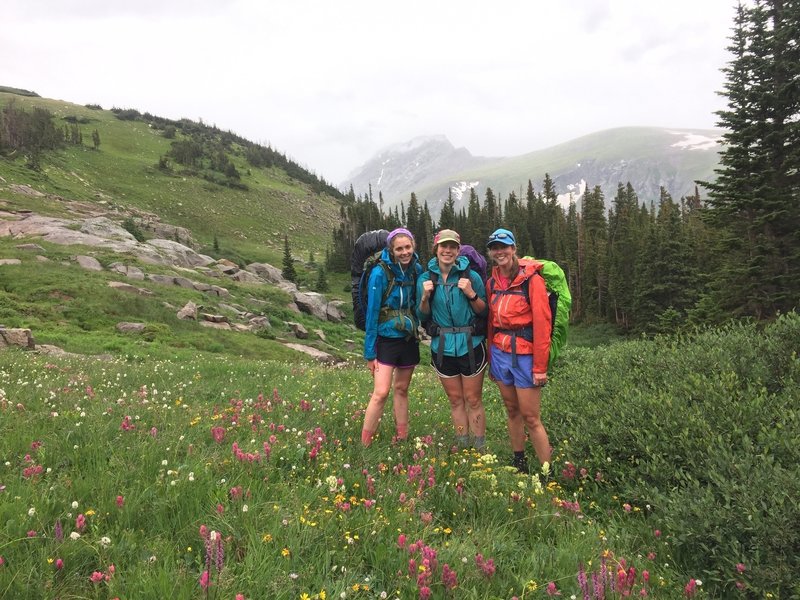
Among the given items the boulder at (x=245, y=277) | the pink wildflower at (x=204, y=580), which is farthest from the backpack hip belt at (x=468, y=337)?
the boulder at (x=245, y=277)

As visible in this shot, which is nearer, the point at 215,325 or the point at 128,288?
the point at 215,325

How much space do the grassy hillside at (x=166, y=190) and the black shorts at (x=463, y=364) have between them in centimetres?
6081

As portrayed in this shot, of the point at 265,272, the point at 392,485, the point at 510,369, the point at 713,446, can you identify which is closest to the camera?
the point at 392,485

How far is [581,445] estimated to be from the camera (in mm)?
5938

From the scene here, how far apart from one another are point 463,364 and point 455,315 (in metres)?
0.69

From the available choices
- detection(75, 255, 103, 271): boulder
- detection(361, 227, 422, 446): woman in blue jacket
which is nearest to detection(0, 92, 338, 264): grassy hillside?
detection(75, 255, 103, 271): boulder

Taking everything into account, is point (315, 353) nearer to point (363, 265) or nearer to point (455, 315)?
point (363, 265)

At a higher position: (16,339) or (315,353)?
(16,339)

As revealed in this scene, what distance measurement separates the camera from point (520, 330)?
5.61m

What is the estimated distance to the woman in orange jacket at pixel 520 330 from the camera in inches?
213

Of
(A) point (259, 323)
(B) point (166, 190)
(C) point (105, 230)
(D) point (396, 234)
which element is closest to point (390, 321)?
(D) point (396, 234)

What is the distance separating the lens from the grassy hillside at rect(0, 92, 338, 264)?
240ft

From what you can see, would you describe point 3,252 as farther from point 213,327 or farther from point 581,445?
point 581,445

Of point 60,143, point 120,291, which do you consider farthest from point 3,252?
point 60,143
